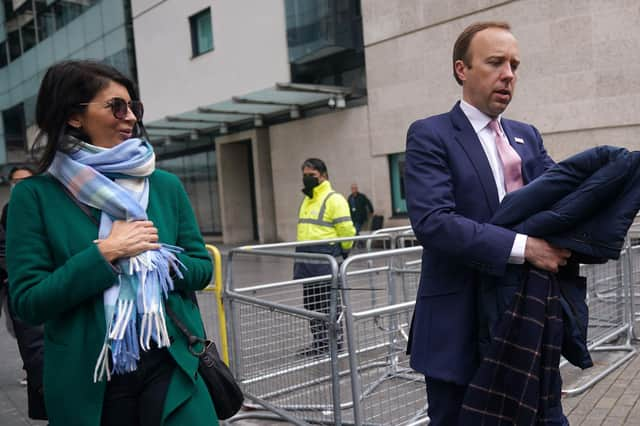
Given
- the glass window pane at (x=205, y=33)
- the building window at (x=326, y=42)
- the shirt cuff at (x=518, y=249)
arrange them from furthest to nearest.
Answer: the glass window pane at (x=205, y=33)
the building window at (x=326, y=42)
the shirt cuff at (x=518, y=249)

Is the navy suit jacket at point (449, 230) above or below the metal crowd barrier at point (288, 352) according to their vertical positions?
above

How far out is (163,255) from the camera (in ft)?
6.31

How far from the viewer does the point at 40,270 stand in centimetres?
181

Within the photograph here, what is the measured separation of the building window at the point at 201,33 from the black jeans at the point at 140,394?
19786mm

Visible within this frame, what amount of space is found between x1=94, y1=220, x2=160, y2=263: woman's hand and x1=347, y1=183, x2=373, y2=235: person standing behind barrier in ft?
44.1

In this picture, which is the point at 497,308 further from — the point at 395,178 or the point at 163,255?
the point at 395,178

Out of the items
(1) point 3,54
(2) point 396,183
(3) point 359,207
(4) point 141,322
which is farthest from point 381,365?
(1) point 3,54

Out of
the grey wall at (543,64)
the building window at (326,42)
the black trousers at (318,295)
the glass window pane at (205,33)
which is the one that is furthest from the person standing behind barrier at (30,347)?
the glass window pane at (205,33)

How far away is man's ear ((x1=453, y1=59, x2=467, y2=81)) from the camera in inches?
82.1

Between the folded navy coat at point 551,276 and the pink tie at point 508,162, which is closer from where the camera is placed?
the folded navy coat at point 551,276

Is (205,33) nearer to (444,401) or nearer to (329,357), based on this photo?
(329,357)

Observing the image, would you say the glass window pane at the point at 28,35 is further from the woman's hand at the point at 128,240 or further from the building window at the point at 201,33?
the woman's hand at the point at 128,240

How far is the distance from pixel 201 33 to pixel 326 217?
16.9m

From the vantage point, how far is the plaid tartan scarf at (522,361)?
1.80m
